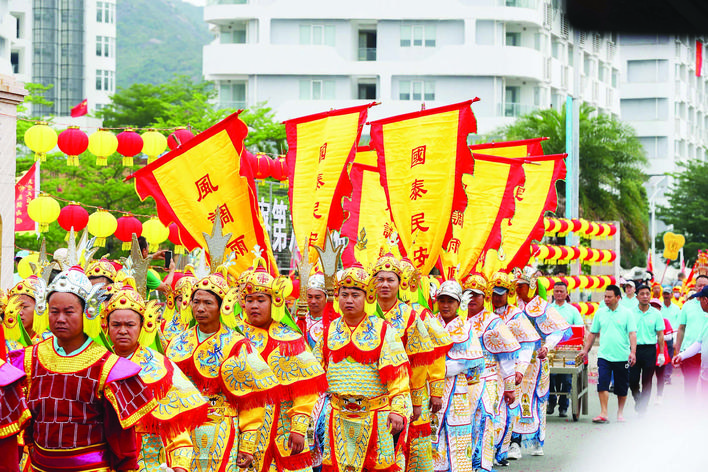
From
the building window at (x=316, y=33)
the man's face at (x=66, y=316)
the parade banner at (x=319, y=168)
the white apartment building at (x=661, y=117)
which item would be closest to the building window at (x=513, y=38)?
the white apartment building at (x=661, y=117)

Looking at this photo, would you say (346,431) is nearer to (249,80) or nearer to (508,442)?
(508,442)

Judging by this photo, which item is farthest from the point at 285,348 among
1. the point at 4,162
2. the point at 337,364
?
the point at 4,162

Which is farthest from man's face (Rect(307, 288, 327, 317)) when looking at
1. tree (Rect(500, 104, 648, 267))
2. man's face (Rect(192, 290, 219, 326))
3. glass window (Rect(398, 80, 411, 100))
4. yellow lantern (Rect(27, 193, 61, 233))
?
glass window (Rect(398, 80, 411, 100))

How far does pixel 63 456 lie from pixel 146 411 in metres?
0.40

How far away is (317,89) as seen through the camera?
46.4 meters

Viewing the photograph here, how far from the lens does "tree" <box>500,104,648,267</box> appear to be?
32531 mm

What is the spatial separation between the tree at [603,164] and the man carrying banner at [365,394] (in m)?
25.1

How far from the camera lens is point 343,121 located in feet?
33.2

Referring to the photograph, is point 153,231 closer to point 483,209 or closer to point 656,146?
point 483,209

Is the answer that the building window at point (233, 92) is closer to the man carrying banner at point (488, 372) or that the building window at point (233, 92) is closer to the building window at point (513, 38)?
the building window at point (513, 38)

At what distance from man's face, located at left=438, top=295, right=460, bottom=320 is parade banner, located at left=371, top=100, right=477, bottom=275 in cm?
69

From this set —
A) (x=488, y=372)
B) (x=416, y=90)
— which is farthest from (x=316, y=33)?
(x=488, y=372)

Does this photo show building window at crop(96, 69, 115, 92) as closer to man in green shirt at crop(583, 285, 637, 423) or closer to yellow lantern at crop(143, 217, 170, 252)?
yellow lantern at crop(143, 217, 170, 252)

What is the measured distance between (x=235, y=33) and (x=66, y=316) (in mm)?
42910
